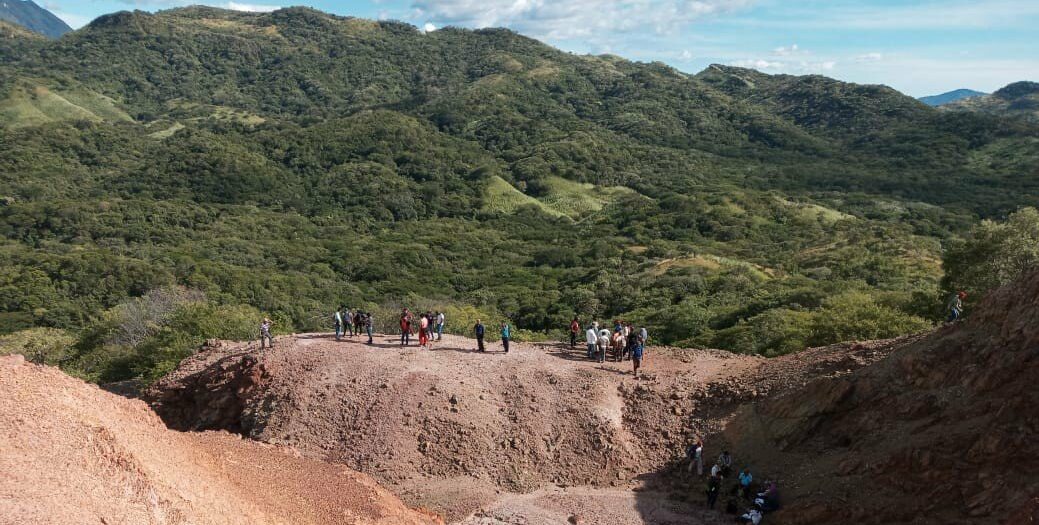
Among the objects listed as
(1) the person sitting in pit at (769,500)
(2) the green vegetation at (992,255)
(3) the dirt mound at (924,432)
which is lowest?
(1) the person sitting in pit at (769,500)

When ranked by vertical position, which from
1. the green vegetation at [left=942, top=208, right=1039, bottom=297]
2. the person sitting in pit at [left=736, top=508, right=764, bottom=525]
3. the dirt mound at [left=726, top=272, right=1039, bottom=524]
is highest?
the green vegetation at [left=942, top=208, right=1039, bottom=297]

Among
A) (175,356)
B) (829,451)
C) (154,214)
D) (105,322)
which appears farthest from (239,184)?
(829,451)

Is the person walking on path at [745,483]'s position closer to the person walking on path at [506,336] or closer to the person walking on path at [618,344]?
the person walking on path at [618,344]

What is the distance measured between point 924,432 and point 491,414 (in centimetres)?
996

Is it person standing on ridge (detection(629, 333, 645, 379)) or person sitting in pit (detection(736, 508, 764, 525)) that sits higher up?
person standing on ridge (detection(629, 333, 645, 379))

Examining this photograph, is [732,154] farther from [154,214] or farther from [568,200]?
[154,214]

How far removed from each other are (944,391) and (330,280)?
62574mm

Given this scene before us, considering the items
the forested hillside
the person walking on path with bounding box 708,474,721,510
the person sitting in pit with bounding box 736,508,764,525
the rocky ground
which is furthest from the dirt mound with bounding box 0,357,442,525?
the forested hillside

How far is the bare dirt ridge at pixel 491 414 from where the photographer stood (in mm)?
Answer: 15859

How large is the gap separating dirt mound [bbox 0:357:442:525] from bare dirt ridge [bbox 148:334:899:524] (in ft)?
5.89

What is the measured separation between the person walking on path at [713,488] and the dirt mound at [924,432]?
1393mm

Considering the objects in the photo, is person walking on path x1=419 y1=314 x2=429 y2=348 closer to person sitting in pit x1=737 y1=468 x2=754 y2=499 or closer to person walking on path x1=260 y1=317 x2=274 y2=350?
person walking on path x1=260 y1=317 x2=274 y2=350

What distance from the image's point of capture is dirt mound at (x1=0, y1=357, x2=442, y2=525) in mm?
9071

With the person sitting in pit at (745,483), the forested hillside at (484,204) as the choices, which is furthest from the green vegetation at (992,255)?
the person sitting in pit at (745,483)
